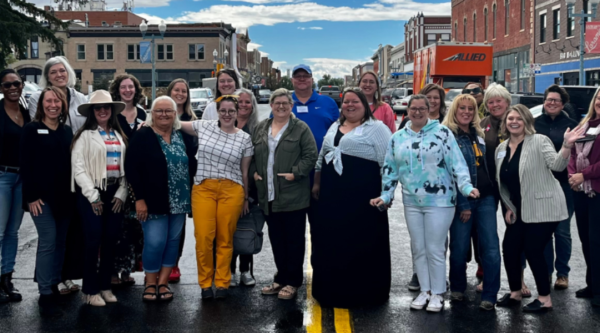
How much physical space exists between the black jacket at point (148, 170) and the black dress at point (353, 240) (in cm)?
157

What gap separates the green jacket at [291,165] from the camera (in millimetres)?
6027

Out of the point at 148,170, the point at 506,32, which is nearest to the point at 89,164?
the point at 148,170

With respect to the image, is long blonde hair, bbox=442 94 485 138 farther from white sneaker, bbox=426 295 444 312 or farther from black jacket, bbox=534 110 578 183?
white sneaker, bbox=426 295 444 312

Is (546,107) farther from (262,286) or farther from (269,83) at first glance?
(269,83)

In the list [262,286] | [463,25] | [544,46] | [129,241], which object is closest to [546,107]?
[262,286]

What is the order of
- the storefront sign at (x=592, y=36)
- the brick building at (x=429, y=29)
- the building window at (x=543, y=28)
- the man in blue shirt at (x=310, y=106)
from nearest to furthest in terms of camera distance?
the man in blue shirt at (x=310, y=106)
the storefront sign at (x=592, y=36)
the building window at (x=543, y=28)
the brick building at (x=429, y=29)

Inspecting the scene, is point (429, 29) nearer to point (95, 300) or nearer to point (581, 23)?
point (581, 23)

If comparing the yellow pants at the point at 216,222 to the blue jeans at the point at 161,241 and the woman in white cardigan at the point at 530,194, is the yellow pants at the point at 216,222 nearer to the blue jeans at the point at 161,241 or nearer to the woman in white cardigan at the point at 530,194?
the blue jeans at the point at 161,241

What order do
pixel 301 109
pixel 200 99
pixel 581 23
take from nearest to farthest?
pixel 301 109 → pixel 581 23 → pixel 200 99

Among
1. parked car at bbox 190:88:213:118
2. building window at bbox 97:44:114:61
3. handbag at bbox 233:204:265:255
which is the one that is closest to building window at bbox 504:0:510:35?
parked car at bbox 190:88:213:118

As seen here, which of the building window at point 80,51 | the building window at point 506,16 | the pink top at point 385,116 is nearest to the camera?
the pink top at point 385,116

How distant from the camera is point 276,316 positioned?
220 inches

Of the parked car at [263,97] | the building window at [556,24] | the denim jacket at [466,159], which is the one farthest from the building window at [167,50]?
the denim jacket at [466,159]

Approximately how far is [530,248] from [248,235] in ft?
8.83
